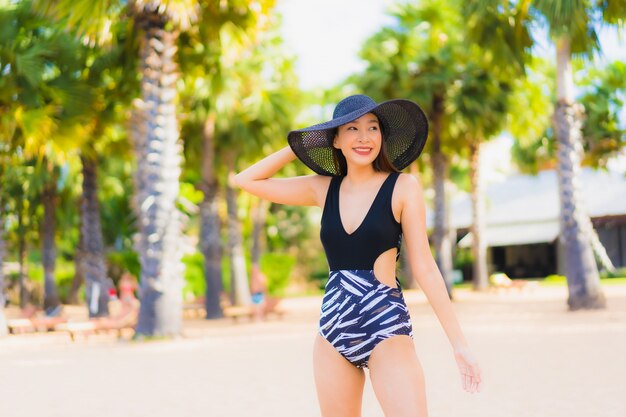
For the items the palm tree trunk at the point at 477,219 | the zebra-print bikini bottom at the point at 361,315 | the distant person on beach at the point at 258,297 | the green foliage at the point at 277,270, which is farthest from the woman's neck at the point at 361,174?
the green foliage at the point at 277,270

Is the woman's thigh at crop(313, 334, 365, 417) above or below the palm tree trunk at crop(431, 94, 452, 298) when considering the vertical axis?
below

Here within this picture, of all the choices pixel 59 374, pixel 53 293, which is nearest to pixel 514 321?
pixel 59 374

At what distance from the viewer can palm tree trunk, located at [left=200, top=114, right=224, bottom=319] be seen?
2117 cm

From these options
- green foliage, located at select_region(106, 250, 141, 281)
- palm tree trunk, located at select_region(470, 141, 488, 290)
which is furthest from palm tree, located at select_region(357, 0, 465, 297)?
green foliage, located at select_region(106, 250, 141, 281)

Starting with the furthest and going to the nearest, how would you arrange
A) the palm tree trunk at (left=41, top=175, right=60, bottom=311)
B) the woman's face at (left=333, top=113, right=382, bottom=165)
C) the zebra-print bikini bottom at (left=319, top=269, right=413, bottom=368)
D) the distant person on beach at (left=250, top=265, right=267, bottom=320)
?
the palm tree trunk at (left=41, top=175, right=60, bottom=311) < the distant person on beach at (left=250, top=265, right=267, bottom=320) < the woman's face at (left=333, top=113, right=382, bottom=165) < the zebra-print bikini bottom at (left=319, top=269, right=413, bottom=368)

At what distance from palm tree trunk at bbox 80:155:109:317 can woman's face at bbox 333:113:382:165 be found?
18.9 meters

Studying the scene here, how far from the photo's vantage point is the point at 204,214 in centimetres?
2173

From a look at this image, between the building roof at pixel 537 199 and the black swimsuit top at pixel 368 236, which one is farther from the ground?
the building roof at pixel 537 199

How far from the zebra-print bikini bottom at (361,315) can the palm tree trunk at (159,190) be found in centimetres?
1212

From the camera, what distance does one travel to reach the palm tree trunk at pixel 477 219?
90.3 ft

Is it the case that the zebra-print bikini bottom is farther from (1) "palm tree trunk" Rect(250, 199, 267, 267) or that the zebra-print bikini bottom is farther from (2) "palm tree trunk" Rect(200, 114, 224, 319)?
(1) "palm tree trunk" Rect(250, 199, 267, 267)

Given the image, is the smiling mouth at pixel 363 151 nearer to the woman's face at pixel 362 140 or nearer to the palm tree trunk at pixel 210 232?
the woman's face at pixel 362 140

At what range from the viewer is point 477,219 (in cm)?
2845

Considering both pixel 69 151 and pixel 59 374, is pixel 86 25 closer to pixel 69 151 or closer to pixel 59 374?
pixel 69 151
